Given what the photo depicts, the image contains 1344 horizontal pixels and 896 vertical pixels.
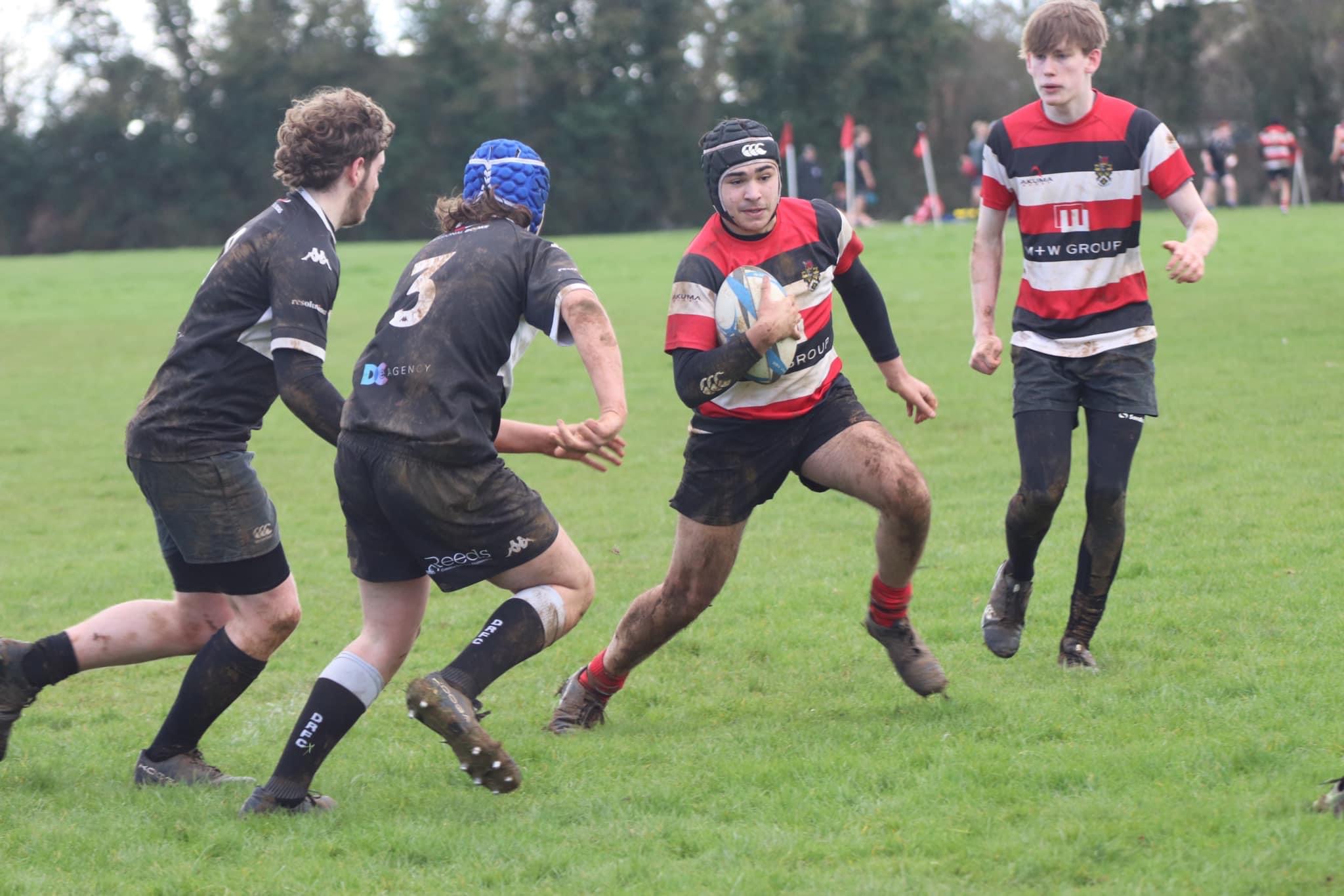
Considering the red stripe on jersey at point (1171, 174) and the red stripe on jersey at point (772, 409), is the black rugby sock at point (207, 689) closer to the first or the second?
the red stripe on jersey at point (772, 409)

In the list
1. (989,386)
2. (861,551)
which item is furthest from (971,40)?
(861,551)

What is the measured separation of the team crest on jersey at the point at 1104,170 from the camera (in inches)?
208

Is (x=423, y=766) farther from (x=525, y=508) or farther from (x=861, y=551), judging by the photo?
(x=861, y=551)

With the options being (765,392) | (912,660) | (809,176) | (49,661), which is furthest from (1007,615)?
(809,176)

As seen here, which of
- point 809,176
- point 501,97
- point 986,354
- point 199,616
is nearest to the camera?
point 199,616

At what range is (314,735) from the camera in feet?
13.9

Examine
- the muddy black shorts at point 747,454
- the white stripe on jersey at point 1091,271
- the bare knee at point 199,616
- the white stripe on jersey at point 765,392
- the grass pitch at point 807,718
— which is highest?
the white stripe on jersey at point 1091,271

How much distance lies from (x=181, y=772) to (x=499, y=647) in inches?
51.8

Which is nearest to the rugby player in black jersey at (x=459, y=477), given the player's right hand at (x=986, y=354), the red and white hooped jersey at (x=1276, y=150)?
the player's right hand at (x=986, y=354)

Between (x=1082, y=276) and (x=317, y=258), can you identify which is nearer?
(x=317, y=258)

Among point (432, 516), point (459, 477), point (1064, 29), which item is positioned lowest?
point (432, 516)

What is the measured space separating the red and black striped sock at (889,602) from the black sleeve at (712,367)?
0.95 m

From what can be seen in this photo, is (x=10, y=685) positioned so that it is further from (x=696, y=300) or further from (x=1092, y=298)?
(x=1092, y=298)

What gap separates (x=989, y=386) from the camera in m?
13.3
